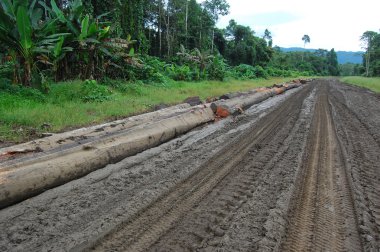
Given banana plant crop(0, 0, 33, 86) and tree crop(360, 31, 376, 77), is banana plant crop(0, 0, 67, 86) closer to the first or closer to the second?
banana plant crop(0, 0, 33, 86)

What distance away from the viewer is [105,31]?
1198cm

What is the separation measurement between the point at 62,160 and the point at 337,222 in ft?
11.5

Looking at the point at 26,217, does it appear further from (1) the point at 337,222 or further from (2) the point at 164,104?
(2) the point at 164,104

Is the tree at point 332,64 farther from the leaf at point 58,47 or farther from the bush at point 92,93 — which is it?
the leaf at point 58,47

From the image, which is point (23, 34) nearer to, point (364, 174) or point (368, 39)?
point (364, 174)

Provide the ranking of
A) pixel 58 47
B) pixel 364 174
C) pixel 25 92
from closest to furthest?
pixel 364 174 → pixel 25 92 → pixel 58 47

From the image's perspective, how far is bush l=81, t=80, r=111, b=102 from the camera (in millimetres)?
10438

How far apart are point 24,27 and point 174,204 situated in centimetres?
739

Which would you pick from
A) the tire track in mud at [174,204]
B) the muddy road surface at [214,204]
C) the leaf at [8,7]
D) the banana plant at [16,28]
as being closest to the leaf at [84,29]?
the banana plant at [16,28]

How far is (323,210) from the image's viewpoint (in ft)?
12.4

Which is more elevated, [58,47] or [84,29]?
[84,29]

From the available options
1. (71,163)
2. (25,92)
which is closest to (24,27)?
(25,92)

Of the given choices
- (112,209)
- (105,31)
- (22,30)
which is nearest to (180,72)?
(105,31)

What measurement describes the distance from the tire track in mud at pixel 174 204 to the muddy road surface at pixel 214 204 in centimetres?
1
